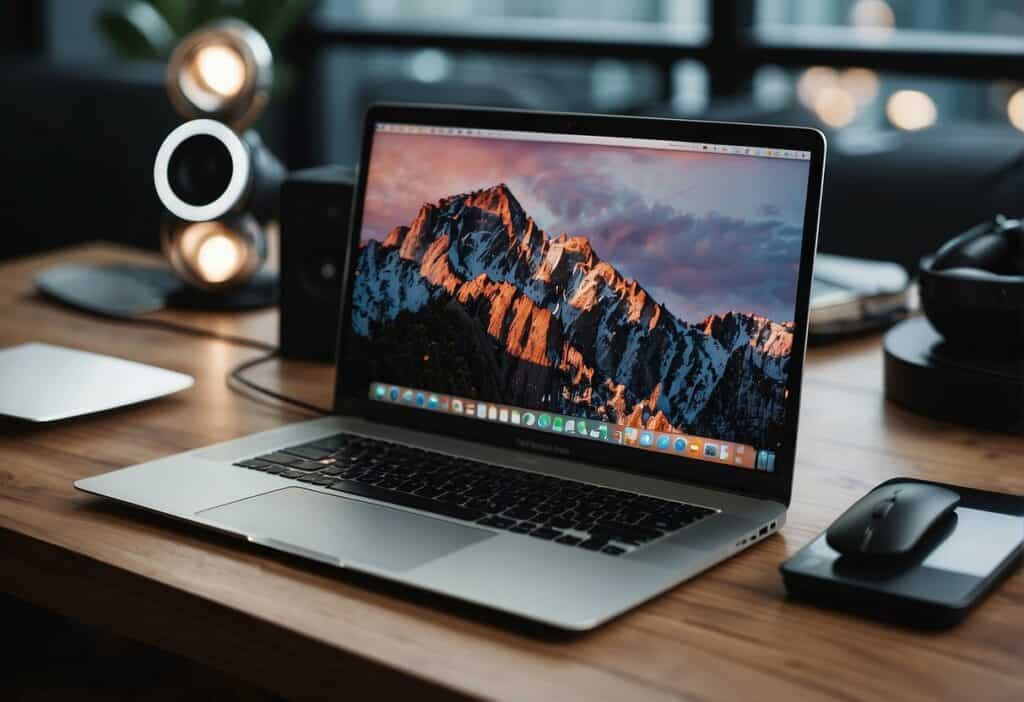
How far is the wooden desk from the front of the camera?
653 millimetres

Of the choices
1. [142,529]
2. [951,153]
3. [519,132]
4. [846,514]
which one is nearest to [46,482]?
[142,529]

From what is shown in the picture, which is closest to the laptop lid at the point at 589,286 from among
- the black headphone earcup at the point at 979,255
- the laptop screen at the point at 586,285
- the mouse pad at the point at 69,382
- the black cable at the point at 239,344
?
the laptop screen at the point at 586,285

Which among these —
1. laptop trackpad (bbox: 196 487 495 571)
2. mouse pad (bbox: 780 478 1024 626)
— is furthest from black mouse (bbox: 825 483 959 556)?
laptop trackpad (bbox: 196 487 495 571)

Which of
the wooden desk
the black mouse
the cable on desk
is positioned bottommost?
the wooden desk

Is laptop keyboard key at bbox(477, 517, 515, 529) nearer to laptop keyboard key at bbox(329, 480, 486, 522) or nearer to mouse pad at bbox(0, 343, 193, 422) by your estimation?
laptop keyboard key at bbox(329, 480, 486, 522)

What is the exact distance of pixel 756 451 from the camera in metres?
0.88

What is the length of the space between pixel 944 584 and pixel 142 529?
540mm

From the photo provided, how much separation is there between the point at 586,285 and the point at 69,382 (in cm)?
54

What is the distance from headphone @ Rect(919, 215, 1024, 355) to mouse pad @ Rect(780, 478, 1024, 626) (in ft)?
1.06

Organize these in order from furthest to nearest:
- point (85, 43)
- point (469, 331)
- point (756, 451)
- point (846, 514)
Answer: point (85, 43) < point (469, 331) < point (756, 451) < point (846, 514)

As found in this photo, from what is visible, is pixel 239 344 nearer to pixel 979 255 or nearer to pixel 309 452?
pixel 309 452

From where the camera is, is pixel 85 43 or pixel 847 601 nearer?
pixel 847 601

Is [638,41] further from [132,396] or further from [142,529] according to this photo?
[142,529]

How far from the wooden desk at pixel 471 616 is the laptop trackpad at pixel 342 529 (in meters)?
0.01
